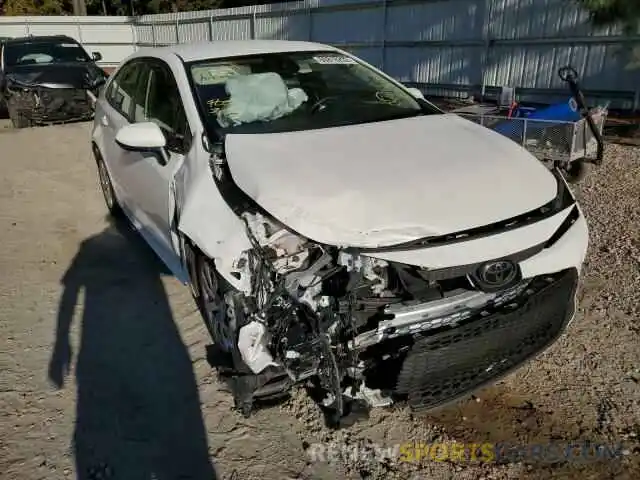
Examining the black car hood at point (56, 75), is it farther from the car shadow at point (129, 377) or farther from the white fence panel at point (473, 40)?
the car shadow at point (129, 377)

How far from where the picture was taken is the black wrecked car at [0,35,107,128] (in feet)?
34.2

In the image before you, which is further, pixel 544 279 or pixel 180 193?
pixel 180 193

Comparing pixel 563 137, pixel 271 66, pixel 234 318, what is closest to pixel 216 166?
pixel 234 318

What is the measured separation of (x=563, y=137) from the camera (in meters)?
5.36

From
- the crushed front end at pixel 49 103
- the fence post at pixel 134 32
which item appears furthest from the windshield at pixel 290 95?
the fence post at pixel 134 32

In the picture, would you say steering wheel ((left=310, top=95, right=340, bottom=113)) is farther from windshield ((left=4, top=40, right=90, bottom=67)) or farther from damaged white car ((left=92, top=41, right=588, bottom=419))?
windshield ((left=4, top=40, right=90, bottom=67))

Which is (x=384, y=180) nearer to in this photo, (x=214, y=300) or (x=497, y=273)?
(x=497, y=273)

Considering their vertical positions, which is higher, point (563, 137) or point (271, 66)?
point (271, 66)

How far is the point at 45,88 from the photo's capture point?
10.4 metres

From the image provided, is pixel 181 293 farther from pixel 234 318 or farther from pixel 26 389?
pixel 234 318

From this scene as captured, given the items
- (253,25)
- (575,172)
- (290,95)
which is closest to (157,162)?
(290,95)

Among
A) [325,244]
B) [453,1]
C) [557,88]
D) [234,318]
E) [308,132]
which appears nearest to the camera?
[325,244]

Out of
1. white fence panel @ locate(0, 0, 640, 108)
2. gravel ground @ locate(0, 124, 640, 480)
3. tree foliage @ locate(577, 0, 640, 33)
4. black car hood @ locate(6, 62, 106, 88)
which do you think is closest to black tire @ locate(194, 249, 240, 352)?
gravel ground @ locate(0, 124, 640, 480)

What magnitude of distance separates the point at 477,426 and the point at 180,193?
196cm
